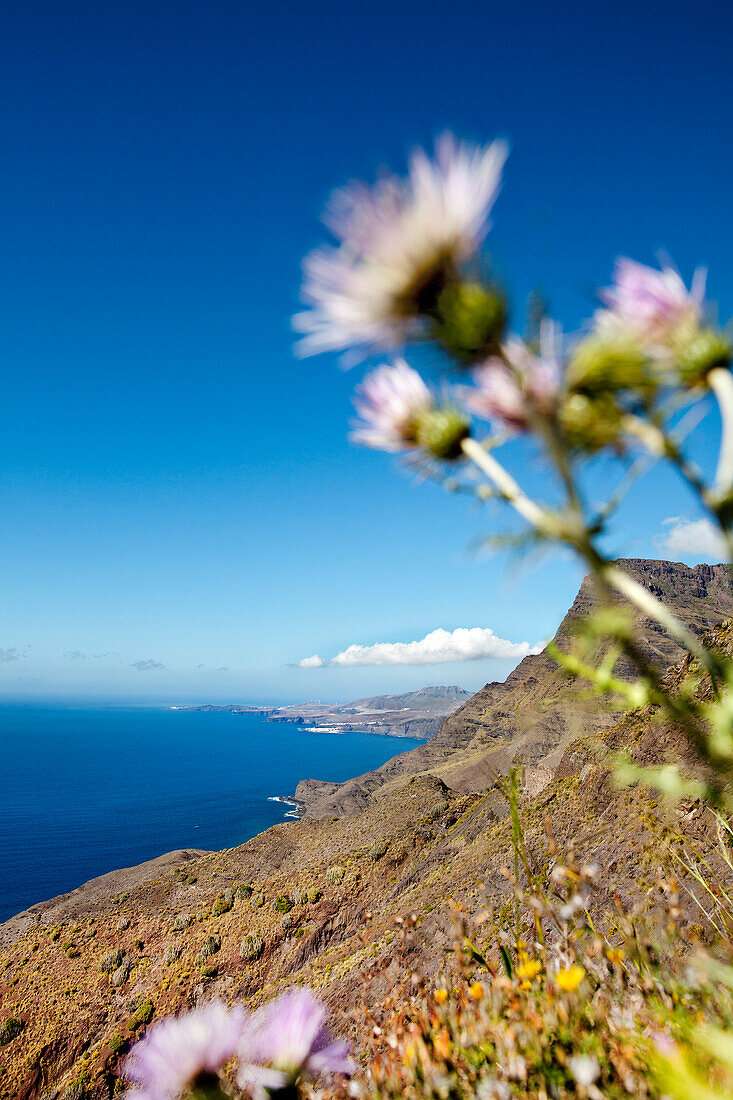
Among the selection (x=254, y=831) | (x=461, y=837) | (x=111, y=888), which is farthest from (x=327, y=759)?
(x=461, y=837)

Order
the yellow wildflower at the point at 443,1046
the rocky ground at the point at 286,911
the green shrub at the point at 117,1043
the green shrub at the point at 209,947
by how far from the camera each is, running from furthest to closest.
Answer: the green shrub at the point at 209,947 < the green shrub at the point at 117,1043 < the rocky ground at the point at 286,911 < the yellow wildflower at the point at 443,1046

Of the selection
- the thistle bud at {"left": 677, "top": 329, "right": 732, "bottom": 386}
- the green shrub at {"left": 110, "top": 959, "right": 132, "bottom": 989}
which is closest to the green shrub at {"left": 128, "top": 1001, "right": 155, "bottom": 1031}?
the green shrub at {"left": 110, "top": 959, "right": 132, "bottom": 989}

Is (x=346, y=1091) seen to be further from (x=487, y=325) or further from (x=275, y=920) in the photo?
(x=275, y=920)

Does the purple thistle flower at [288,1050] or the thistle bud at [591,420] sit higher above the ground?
the thistle bud at [591,420]

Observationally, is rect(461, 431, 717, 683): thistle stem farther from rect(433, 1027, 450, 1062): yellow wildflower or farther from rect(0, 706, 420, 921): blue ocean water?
rect(0, 706, 420, 921): blue ocean water

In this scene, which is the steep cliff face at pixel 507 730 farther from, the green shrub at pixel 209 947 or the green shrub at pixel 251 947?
the green shrub at pixel 209 947

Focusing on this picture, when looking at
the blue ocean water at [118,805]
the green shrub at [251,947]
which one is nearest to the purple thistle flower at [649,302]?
the green shrub at [251,947]

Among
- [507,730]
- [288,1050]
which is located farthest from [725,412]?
[507,730]
